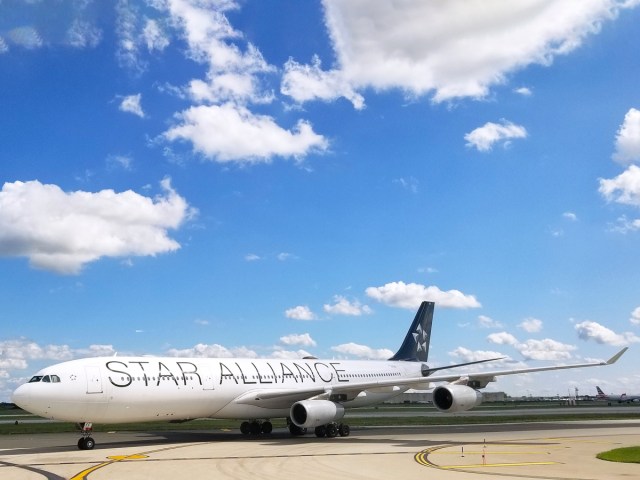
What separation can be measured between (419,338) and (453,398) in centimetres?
1840

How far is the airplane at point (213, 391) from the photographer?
25.9 m

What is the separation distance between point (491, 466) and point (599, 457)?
14.8ft

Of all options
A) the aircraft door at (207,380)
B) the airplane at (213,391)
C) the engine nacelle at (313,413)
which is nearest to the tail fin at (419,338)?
the airplane at (213,391)

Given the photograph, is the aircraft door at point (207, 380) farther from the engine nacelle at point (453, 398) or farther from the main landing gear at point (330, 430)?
the engine nacelle at point (453, 398)

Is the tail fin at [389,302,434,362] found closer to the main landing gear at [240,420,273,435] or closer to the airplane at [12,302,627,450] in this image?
the airplane at [12,302,627,450]

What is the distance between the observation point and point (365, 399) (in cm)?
3716

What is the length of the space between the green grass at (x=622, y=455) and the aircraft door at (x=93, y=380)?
1874 centimetres

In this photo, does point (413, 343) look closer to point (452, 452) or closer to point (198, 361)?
point (198, 361)

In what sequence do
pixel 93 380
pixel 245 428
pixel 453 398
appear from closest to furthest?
pixel 93 380, pixel 453 398, pixel 245 428

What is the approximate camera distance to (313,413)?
97.8ft

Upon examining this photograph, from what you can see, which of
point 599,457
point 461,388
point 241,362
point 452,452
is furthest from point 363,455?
point 241,362

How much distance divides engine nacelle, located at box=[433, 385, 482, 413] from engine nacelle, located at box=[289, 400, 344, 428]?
4878 mm

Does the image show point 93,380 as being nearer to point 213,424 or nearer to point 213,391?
point 213,391

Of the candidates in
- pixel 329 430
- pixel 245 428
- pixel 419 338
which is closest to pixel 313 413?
pixel 329 430
